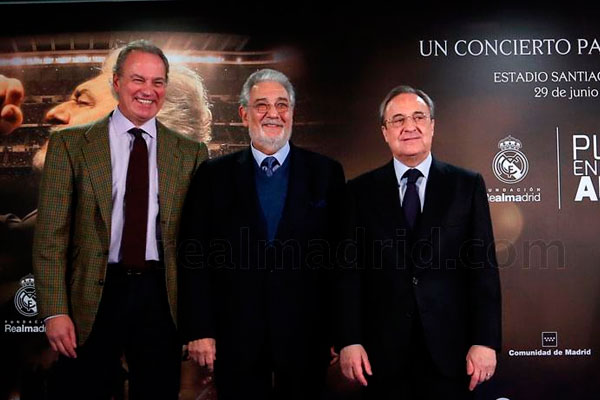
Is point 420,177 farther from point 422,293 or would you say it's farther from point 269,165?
point 269,165

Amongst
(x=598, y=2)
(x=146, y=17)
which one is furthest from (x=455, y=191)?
(x=146, y=17)

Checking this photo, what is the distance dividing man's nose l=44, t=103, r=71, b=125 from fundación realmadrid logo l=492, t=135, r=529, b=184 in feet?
8.29

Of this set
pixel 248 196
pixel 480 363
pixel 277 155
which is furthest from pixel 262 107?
pixel 480 363

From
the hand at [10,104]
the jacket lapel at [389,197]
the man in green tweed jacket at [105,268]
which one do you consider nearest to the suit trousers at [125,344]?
the man in green tweed jacket at [105,268]

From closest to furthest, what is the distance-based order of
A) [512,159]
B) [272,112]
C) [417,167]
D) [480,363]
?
[480,363] → [417,167] → [272,112] → [512,159]

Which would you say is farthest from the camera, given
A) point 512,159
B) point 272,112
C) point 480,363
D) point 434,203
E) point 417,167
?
point 512,159

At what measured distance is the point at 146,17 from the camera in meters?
3.98

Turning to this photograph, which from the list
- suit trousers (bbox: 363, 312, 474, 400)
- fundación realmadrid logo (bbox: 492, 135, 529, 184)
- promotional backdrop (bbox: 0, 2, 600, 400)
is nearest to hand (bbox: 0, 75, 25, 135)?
promotional backdrop (bbox: 0, 2, 600, 400)

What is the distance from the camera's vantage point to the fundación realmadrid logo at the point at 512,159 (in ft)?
12.8

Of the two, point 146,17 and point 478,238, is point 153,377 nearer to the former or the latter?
point 478,238

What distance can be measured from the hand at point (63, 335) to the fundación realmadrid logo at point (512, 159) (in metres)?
2.48

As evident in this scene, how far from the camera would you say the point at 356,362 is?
265 cm

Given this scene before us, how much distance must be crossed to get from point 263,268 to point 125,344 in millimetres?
675

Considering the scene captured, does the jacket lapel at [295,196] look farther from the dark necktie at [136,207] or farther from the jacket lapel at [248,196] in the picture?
the dark necktie at [136,207]
